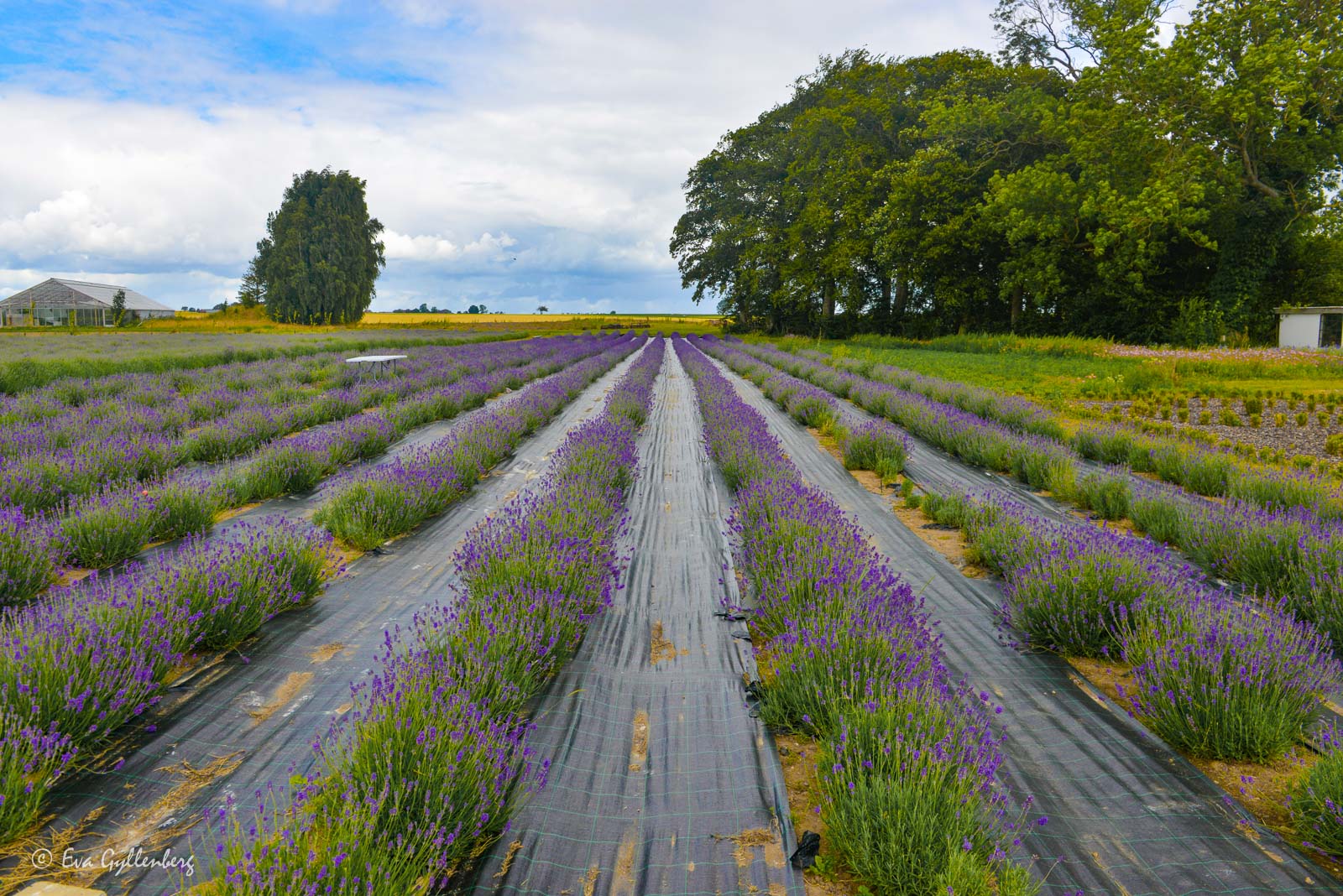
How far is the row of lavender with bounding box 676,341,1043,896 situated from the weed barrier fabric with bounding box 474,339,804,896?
194mm

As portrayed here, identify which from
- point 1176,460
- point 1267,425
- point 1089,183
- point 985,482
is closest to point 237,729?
point 985,482

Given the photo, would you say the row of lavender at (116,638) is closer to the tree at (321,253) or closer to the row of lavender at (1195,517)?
the row of lavender at (1195,517)

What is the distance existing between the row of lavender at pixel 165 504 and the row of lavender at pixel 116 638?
0.75 feet

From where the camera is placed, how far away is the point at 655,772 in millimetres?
2197

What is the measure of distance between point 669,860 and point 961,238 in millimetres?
28709

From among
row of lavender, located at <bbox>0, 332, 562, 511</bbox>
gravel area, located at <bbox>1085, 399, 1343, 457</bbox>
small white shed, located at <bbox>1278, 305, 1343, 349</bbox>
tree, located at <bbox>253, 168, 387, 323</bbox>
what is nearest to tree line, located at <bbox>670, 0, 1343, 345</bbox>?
small white shed, located at <bbox>1278, 305, 1343, 349</bbox>

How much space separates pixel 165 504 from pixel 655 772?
13.3ft

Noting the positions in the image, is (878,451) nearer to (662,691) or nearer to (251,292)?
(662,691)

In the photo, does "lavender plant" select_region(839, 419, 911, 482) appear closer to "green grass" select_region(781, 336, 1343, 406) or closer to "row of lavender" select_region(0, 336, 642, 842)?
"row of lavender" select_region(0, 336, 642, 842)

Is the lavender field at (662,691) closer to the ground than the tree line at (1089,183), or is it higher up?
closer to the ground

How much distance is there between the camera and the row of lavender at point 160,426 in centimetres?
492

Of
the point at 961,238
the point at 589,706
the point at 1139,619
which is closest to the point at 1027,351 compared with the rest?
the point at 961,238

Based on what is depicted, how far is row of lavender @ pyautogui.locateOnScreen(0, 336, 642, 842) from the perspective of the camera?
1.85 m

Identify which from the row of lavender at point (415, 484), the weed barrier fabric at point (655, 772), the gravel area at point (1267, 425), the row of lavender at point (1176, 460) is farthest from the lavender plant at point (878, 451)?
the gravel area at point (1267, 425)
